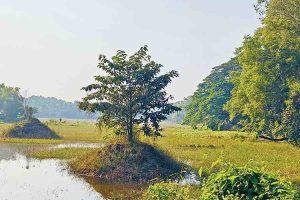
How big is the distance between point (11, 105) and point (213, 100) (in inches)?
2725

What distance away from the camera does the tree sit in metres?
26.4

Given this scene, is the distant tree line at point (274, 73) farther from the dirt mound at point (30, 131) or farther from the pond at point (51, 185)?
the dirt mound at point (30, 131)

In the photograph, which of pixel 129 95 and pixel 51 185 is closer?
pixel 51 185

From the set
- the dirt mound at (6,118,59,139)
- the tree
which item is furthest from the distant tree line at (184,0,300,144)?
the dirt mound at (6,118,59,139)

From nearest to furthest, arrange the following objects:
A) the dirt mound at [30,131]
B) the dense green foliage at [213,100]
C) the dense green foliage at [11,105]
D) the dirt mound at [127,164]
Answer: the dirt mound at [127,164]
the dirt mound at [30,131]
the dense green foliage at [213,100]
the dense green foliage at [11,105]

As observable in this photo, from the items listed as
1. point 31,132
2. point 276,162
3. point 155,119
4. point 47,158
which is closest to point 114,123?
point 155,119

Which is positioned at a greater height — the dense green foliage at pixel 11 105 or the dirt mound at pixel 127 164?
the dense green foliage at pixel 11 105

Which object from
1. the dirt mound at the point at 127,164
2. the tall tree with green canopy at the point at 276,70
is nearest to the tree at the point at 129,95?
the dirt mound at the point at 127,164

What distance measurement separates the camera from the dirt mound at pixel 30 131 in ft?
159

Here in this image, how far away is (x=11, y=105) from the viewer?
401 feet

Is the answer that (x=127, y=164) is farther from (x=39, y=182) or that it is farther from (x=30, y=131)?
(x=30, y=131)

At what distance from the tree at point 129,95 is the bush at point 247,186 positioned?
18.2m

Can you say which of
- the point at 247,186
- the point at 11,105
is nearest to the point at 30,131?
Result: the point at 247,186

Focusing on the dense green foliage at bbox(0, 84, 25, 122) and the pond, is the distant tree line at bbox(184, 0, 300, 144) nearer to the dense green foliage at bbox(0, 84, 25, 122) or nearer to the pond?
the pond
